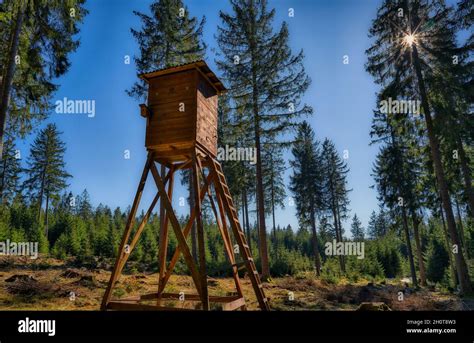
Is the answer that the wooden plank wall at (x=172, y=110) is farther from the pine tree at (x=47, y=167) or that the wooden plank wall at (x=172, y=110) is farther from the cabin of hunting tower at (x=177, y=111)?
the pine tree at (x=47, y=167)

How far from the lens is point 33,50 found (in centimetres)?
1373

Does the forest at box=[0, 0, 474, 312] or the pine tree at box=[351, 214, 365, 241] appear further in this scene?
the pine tree at box=[351, 214, 365, 241]

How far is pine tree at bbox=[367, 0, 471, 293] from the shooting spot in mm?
15977

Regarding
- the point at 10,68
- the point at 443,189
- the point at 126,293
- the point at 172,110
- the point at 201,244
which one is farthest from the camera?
the point at 443,189

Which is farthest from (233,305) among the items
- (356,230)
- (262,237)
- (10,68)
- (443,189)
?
(356,230)

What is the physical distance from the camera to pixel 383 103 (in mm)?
18172

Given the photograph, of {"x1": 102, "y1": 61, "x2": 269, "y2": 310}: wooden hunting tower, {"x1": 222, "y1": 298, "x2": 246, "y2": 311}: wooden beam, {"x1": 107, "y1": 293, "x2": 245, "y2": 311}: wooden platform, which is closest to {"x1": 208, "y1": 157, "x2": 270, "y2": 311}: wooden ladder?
{"x1": 102, "y1": 61, "x2": 269, "y2": 310}: wooden hunting tower

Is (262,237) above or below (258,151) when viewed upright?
below

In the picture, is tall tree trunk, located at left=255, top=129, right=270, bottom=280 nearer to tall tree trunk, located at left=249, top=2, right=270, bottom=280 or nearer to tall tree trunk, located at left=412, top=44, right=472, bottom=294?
tall tree trunk, located at left=249, top=2, right=270, bottom=280

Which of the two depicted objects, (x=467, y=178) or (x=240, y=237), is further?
(x=467, y=178)

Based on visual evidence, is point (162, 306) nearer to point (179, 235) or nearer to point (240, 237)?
point (179, 235)

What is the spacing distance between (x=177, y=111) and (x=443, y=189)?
13.9m
